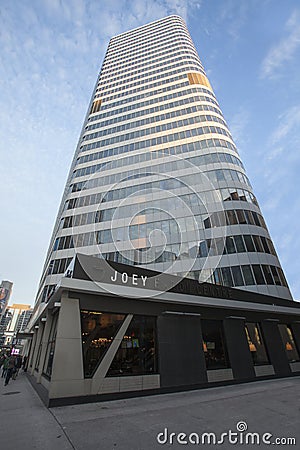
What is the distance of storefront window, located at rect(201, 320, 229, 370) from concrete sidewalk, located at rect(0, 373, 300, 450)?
10.1 ft

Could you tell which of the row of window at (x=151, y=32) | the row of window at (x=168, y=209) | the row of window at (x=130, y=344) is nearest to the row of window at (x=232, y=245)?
the row of window at (x=168, y=209)

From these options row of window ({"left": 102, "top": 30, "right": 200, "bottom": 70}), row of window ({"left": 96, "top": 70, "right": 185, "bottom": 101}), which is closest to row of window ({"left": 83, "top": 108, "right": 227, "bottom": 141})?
row of window ({"left": 96, "top": 70, "right": 185, "bottom": 101})

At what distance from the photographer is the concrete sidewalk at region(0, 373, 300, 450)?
4816 mm

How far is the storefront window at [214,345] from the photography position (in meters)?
12.0

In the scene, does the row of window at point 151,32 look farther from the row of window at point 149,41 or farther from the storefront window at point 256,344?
the storefront window at point 256,344

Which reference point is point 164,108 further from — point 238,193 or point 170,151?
point 238,193

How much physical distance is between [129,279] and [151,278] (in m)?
1.37

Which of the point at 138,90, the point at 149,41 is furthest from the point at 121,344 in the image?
the point at 149,41

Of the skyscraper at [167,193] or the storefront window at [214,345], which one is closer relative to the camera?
the storefront window at [214,345]

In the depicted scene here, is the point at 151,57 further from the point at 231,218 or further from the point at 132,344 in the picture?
the point at 132,344

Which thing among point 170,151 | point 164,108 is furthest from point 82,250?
point 164,108

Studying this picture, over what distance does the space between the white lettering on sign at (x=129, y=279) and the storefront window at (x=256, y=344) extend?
8.48 metres

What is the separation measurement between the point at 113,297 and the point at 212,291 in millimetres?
6433

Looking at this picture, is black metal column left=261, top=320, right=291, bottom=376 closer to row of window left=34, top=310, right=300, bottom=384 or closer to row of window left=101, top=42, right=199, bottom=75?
row of window left=34, top=310, right=300, bottom=384
